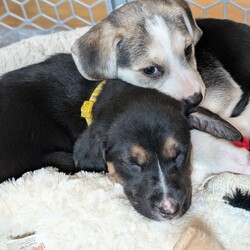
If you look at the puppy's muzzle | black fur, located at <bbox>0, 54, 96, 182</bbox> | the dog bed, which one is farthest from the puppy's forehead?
the puppy's muzzle

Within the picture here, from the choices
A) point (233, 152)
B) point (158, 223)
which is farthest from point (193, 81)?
point (158, 223)

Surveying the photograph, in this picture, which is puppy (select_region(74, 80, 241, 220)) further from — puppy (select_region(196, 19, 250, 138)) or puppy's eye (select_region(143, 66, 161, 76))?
puppy (select_region(196, 19, 250, 138))

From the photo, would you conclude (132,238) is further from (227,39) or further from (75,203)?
(227,39)

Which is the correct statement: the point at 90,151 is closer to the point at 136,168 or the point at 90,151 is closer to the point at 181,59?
the point at 136,168

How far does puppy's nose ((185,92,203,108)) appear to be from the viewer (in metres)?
2.09

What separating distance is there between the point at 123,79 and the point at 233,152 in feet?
2.00

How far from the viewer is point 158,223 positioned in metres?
1.89

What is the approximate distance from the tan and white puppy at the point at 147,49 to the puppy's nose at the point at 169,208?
520 millimetres

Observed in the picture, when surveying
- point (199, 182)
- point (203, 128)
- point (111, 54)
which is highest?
point (111, 54)

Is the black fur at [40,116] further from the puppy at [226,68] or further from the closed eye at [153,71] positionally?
the puppy at [226,68]

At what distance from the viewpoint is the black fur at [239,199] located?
193 centimetres

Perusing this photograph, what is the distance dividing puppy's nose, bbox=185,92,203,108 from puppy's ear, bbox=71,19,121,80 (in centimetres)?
41

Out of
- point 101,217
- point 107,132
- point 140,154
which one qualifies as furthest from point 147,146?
point 101,217

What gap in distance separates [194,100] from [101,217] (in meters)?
0.64
